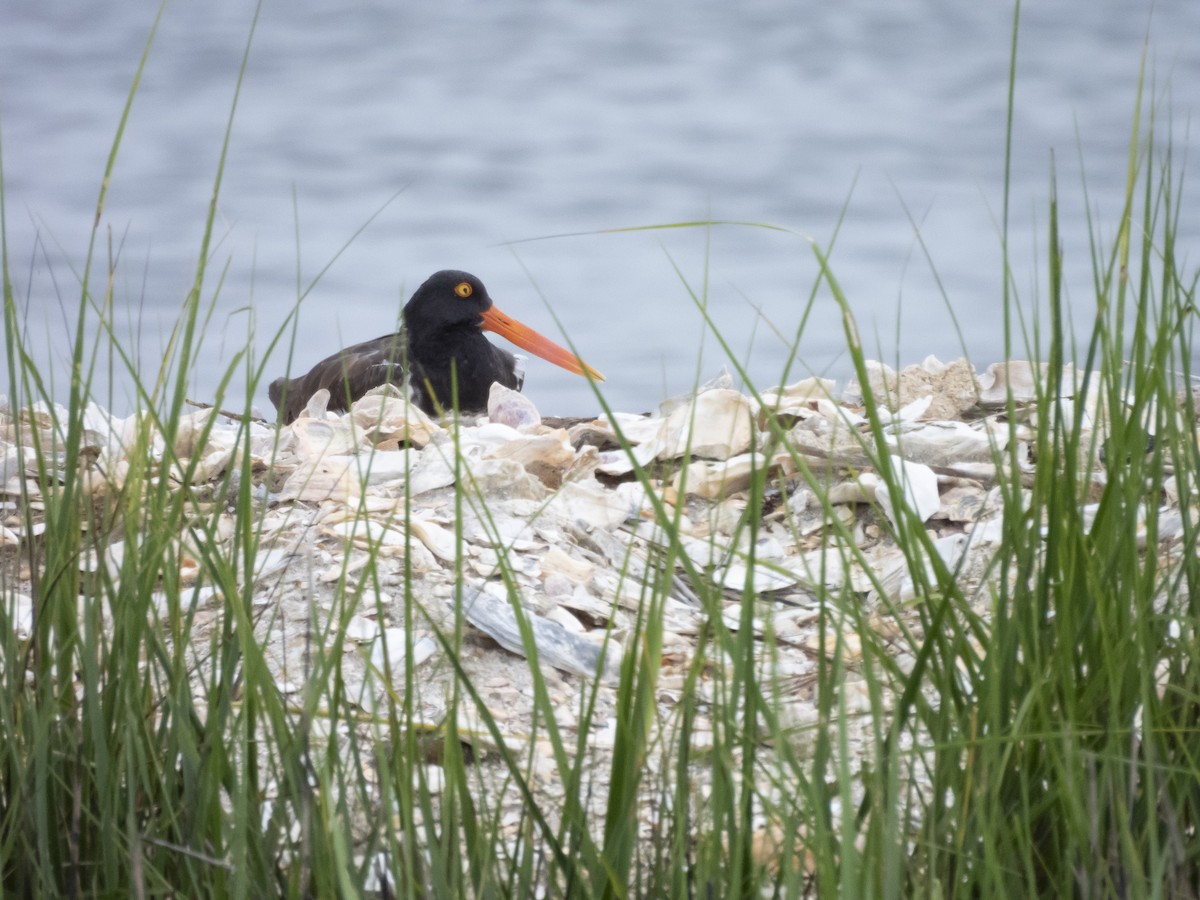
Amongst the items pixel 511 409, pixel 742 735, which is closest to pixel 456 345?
pixel 511 409

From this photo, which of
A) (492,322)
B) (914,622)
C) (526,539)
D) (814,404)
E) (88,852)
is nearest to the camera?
(88,852)

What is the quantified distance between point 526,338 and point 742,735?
18.4ft

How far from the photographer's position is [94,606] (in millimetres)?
1120

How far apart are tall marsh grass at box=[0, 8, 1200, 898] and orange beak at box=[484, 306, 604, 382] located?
16.8ft

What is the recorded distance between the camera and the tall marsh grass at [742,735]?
34.9 inches

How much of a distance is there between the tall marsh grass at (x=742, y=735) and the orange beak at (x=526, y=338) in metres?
5.11

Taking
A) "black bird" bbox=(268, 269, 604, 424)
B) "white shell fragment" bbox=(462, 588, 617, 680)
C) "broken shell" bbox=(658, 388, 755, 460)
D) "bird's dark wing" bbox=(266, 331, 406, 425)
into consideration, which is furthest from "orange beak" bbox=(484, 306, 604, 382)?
"white shell fragment" bbox=(462, 588, 617, 680)

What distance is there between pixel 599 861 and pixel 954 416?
2.80 m

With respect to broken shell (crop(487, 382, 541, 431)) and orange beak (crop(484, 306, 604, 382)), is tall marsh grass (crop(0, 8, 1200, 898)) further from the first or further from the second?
orange beak (crop(484, 306, 604, 382))

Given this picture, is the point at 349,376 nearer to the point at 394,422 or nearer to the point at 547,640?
the point at 394,422

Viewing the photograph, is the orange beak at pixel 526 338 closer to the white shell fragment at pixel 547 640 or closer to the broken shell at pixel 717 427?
the broken shell at pixel 717 427

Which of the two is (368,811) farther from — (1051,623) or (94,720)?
(1051,623)

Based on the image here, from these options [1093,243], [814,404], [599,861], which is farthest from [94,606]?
[814,404]

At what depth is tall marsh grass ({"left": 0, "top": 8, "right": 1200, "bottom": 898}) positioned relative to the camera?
89 centimetres
